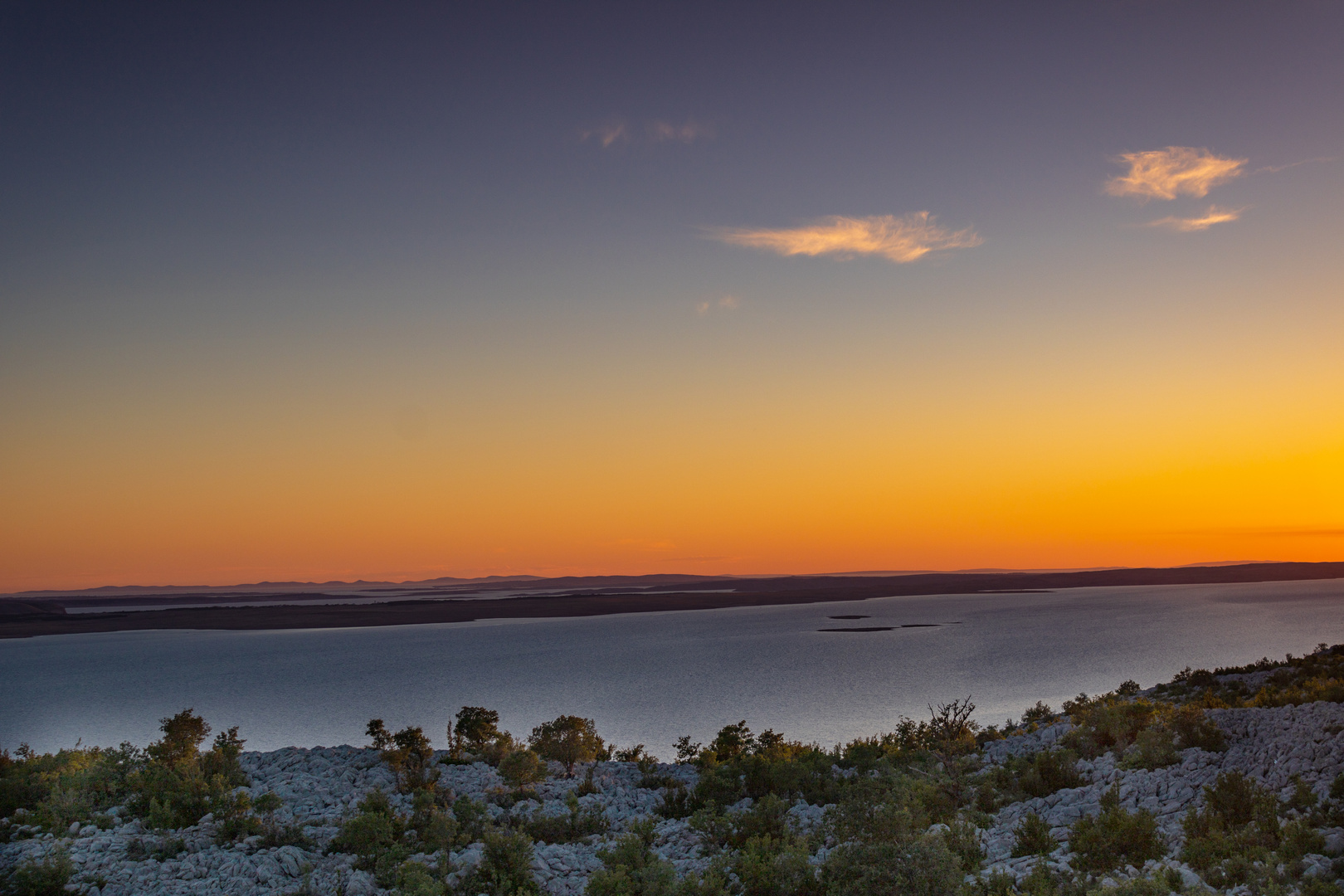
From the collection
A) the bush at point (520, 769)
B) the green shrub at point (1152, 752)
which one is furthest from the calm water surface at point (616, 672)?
the green shrub at point (1152, 752)

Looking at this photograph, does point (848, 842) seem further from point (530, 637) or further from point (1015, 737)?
point (530, 637)

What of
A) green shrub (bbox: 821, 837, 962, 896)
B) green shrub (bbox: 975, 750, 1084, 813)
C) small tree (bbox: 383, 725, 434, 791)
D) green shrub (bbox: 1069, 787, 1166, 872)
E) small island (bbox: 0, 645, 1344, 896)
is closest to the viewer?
green shrub (bbox: 821, 837, 962, 896)

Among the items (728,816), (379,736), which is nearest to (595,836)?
(728,816)

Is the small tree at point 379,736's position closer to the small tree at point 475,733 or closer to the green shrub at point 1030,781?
the small tree at point 475,733

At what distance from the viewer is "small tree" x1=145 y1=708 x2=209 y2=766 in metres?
22.6

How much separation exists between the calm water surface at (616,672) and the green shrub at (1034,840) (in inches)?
927

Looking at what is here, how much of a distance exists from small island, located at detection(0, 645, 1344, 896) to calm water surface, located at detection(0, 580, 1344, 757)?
1622cm

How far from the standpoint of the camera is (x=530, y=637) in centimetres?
11050

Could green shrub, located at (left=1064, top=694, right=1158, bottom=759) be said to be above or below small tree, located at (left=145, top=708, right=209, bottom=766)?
above

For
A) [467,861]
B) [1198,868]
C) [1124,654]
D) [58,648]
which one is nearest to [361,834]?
[467,861]

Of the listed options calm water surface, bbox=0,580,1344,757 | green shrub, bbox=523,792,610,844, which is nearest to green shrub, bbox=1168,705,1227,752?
green shrub, bbox=523,792,610,844

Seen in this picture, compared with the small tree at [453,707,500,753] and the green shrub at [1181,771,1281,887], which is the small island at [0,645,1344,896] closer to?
the green shrub at [1181,771,1281,887]

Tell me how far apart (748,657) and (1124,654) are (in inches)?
1373

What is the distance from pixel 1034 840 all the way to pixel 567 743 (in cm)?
1381
